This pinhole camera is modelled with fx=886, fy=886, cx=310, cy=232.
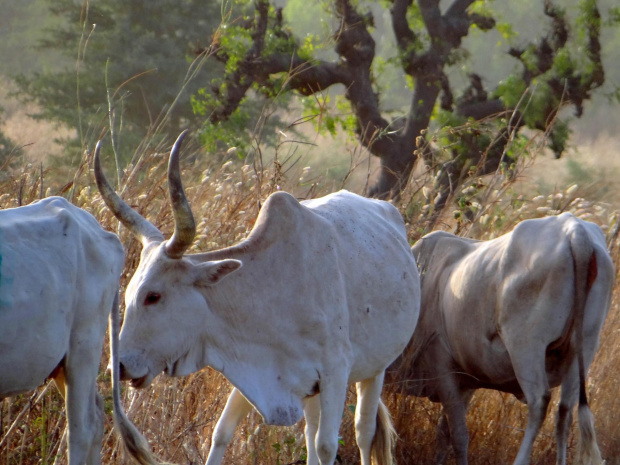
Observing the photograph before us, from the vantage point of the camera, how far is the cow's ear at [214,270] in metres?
3.47

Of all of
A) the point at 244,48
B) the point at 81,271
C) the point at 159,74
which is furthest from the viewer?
the point at 159,74

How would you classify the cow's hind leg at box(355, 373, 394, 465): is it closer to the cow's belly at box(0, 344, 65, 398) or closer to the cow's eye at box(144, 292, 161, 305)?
the cow's eye at box(144, 292, 161, 305)

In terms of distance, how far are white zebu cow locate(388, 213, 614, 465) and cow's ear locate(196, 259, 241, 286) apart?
199cm

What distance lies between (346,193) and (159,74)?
1370 cm

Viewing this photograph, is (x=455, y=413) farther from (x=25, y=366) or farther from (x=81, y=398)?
(x=25, y=366)

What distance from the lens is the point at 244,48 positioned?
10906 millimetres

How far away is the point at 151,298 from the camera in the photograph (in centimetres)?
350

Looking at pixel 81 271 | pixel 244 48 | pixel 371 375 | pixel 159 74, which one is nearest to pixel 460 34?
pixel 244 48

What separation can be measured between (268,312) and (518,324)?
5.71 feet

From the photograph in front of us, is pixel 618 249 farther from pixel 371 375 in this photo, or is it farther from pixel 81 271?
pixel 81 271

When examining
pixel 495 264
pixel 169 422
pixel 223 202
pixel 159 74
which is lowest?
pixel 159 74

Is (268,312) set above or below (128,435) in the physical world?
above

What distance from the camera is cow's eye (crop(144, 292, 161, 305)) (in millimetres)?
3488

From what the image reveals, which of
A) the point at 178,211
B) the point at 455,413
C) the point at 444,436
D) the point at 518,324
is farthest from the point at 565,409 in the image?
the point at 178,211
